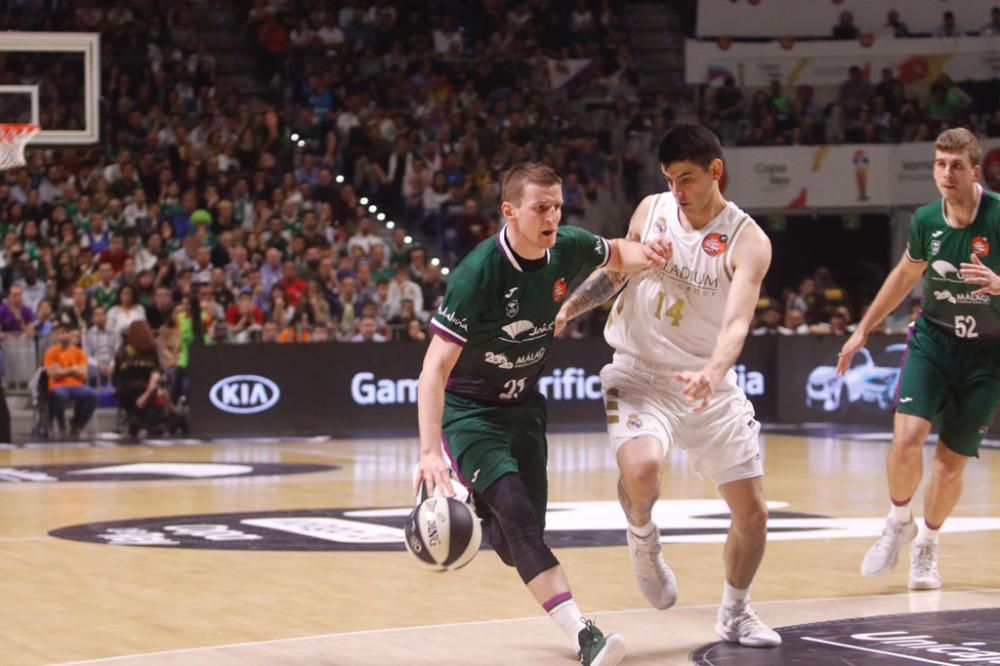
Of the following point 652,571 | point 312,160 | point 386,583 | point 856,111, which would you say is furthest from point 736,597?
point 856,111

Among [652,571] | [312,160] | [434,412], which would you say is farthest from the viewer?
[312,160]

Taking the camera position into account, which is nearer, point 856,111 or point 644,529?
point 644,529

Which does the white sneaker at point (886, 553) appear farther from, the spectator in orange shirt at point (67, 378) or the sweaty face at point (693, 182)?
the spectator in orange shirt at point (67, 378)

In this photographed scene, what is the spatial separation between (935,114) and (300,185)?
10972 mm

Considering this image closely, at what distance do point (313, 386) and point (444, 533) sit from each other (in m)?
14.5

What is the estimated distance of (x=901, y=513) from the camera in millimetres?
8742

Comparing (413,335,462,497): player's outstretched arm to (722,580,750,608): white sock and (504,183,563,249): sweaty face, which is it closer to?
(504,183,563,249): sweaty face

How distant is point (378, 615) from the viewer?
7816 mm

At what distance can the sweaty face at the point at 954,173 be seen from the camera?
8.46 m

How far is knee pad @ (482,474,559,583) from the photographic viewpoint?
6.42 metres

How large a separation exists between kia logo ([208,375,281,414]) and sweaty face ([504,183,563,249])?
13.9 m

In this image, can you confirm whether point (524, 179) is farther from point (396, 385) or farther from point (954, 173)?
point (396, 385)

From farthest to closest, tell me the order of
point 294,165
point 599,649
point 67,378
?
point 294,165, point 67,378, point 599,649

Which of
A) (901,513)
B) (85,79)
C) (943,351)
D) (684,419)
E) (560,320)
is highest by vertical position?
(85,79)
